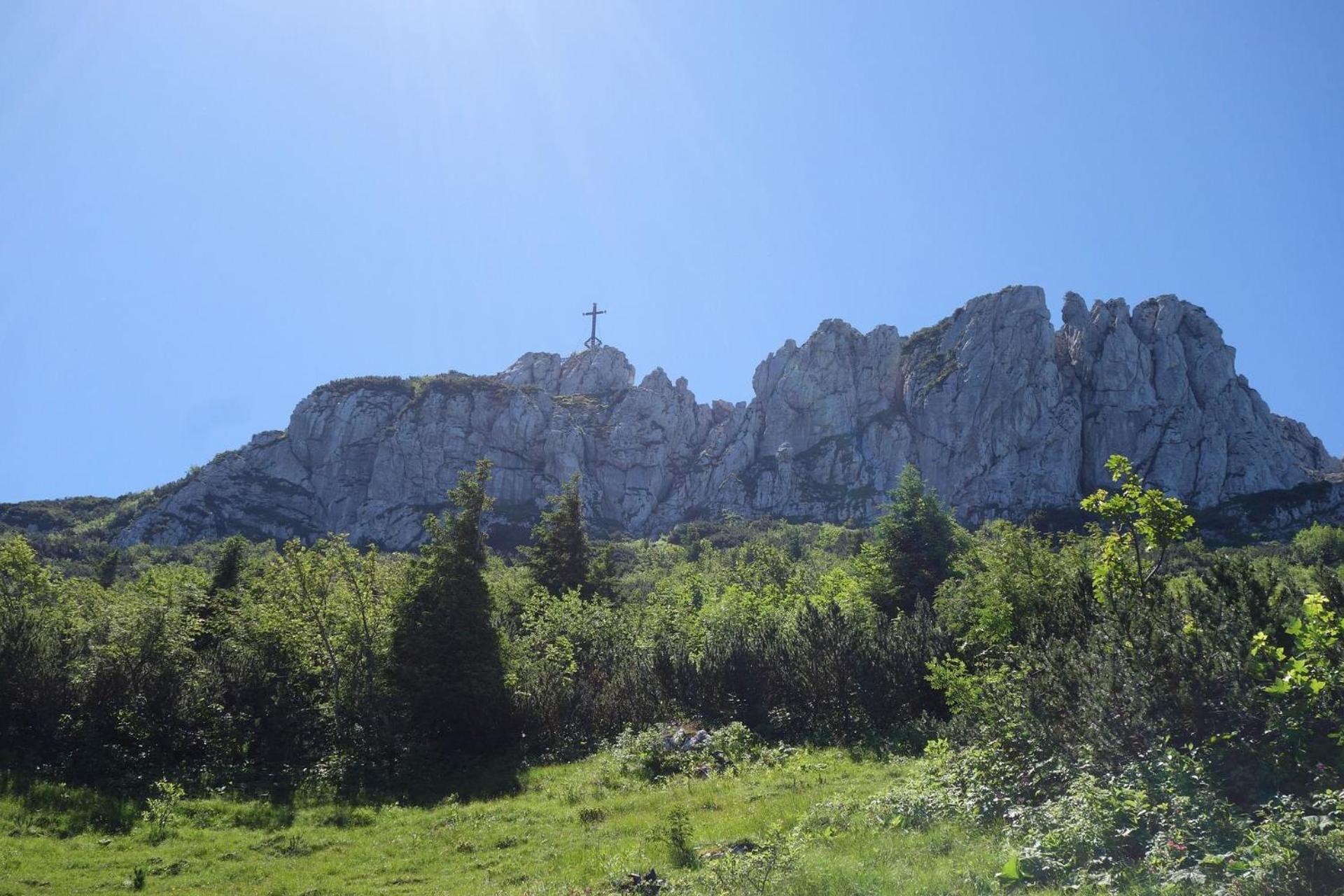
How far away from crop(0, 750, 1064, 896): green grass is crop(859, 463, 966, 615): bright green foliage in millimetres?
16170

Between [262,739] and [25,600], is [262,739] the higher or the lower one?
the lower one

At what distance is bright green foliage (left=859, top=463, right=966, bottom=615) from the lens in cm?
3381

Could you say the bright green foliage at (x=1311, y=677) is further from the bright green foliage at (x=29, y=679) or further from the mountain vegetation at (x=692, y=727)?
the bright green foliage at (x=29, y=679)

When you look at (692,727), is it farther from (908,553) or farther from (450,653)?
(908,553)

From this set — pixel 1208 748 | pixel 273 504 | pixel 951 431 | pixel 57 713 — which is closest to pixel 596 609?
pixel 57 713

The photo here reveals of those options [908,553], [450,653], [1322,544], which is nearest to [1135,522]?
[450,653]

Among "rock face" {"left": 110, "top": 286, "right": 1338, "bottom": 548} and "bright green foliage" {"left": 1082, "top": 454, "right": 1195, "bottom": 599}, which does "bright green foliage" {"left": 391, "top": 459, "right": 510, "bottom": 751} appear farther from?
"rock face" {"left": 110, "top": 286, "right": 1338, "bottom": 548}

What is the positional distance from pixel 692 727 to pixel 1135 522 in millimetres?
14027

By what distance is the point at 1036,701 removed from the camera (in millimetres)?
11680

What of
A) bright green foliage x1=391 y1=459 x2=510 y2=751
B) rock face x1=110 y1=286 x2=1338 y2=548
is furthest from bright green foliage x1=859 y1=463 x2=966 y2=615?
rock face x1=110 y1=286 x2=1338 y2=548

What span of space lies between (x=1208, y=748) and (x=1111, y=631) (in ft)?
10.3

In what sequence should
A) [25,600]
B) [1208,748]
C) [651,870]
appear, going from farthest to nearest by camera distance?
[25,600]
[651,870]
[1208,748]

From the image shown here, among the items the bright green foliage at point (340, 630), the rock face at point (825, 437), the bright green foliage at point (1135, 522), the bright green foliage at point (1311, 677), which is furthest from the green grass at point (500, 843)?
the rock face at point (825, 437)

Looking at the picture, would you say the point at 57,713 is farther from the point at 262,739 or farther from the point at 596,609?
the point at 596,609
